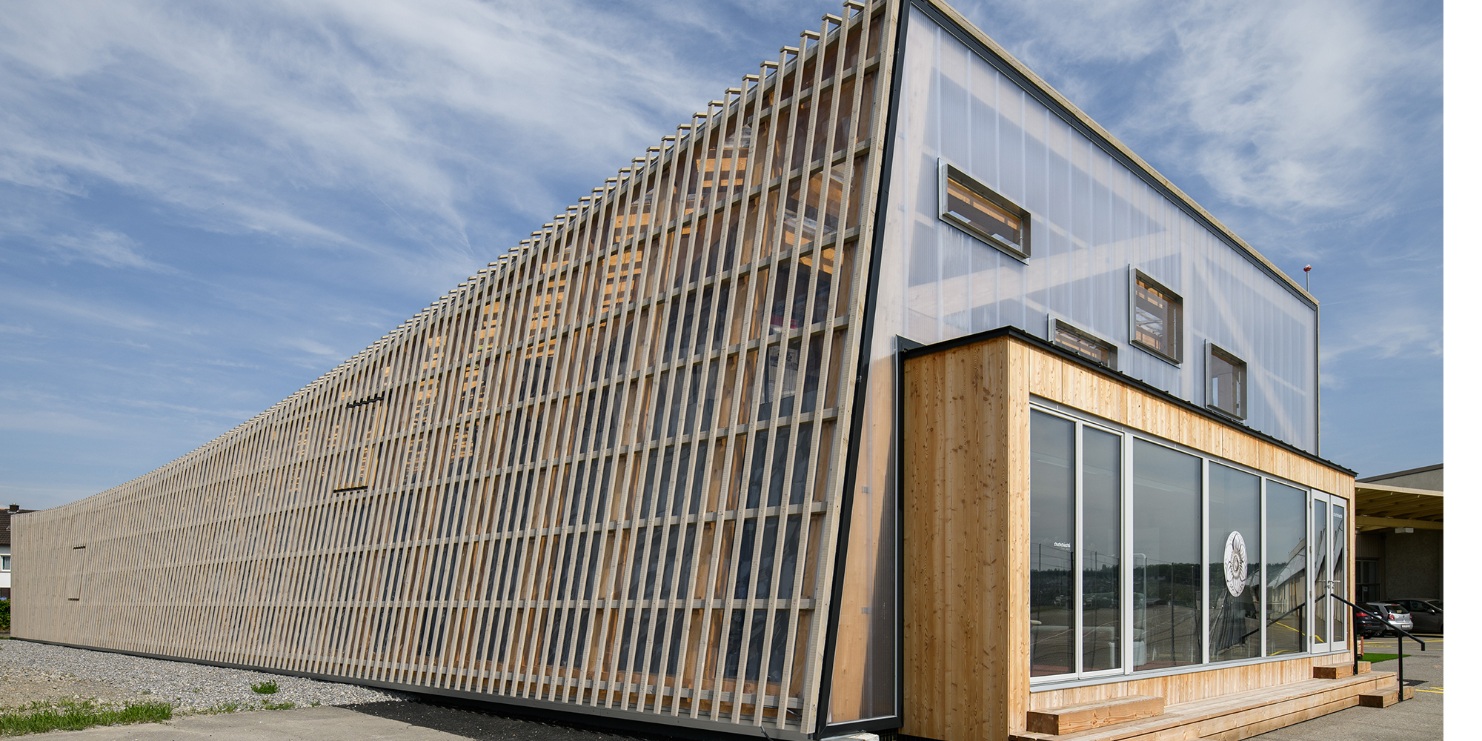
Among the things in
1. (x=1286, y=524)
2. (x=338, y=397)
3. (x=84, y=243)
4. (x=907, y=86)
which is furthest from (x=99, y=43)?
(x=1286, y=524)

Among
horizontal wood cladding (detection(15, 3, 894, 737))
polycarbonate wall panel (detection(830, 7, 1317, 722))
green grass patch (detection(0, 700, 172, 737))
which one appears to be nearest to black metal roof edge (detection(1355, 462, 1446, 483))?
polycarbonate wall panel (detection(830, 7, 1317, 722))

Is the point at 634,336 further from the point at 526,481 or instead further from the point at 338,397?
the point at 338,397

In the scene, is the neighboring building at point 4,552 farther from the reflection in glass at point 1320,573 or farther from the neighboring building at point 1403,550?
the neighboring building at point 1403,550

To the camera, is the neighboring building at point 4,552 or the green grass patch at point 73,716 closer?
the green grass patch at point 73,716

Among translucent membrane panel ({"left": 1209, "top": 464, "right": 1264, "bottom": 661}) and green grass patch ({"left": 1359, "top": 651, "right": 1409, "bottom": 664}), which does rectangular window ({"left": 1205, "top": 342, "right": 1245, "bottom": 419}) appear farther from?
green grass patch ({"left": 1359, "top": 651, "right": 1409, "bottom": 664})

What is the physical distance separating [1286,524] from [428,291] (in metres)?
12.3

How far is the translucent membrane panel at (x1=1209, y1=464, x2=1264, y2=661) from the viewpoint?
33.6 feet

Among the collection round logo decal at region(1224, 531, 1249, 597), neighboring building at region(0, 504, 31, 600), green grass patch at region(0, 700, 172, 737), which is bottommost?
neighboring building at region(0, 504, 31, 600)

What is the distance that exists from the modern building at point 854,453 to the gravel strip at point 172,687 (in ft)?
2.04

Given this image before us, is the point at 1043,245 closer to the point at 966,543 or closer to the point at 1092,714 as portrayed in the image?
the point at 966,543

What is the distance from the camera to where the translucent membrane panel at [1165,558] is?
9.05m

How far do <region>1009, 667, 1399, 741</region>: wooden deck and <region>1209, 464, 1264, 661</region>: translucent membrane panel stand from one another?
1.85 ft

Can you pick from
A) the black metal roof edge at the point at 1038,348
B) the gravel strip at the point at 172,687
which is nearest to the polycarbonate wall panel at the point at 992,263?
the black metal roof edge at the point at 1038,348

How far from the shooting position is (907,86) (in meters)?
9.35
